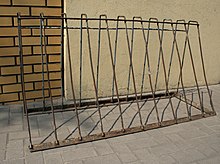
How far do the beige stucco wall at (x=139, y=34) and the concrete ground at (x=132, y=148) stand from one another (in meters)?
1.23

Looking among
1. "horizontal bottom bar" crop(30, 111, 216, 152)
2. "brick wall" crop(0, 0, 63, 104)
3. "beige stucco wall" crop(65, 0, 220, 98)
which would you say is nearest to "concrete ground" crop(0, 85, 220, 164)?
"horizontal bottom bar" crop(30, 111, 216, 152)

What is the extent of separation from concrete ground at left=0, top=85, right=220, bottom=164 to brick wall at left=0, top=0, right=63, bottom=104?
562 millimetres

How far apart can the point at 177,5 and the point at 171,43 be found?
0.64m

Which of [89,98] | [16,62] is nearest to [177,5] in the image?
[89,98]

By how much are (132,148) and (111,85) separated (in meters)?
1.54

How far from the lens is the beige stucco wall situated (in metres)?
3.71

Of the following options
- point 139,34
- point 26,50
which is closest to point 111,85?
point 139,34

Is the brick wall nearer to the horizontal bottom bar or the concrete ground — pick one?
the concrete ground

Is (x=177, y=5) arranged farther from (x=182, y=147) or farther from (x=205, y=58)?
(x=182, y=147)

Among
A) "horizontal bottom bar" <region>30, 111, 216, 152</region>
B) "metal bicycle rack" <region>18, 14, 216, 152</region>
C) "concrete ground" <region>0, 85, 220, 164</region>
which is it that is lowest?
"concrete ground" <region>0, 85, 220, 164</region>

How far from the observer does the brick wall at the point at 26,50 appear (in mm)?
3389

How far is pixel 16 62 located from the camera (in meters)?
3.59

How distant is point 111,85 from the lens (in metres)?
4.15

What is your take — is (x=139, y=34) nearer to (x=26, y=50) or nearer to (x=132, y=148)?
(x=26, y=50)
